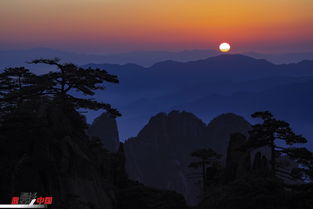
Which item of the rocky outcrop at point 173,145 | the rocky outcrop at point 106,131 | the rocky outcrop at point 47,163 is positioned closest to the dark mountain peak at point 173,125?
the rocky outcrop at point 173,145

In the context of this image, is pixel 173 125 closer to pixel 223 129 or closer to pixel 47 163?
pixel 223 129

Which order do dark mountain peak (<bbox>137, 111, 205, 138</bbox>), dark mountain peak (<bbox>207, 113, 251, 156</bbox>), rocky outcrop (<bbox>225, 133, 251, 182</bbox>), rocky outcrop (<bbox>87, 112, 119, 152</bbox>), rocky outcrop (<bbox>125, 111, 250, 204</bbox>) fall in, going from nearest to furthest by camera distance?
rocky outcrop (<bbox>225, 133, 251, 182</bbox>), rocky outcrop (<bbox>125, 111, 250, 204</bbox>), rocky outcrop (<bbox>87, 112, 119, 152</bbox>), dark mountain peak (<bbox>207, 113, 251, 156</bbox>), dark mountain peak (<bbox>137, 111, 205, 138</bbox>)

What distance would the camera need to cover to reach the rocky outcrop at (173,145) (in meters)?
144

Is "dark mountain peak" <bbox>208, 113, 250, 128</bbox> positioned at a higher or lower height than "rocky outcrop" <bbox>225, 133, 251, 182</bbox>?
higher

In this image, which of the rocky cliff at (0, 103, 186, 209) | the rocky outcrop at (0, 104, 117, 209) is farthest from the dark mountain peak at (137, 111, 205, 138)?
the rocky outcrop at (0, 104, 117, 209)

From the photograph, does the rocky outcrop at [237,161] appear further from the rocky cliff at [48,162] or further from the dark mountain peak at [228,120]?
the dark mountain peak at [228,120]

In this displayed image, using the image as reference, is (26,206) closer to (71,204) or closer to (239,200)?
(71,204)

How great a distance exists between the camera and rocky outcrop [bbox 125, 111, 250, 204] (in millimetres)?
144125

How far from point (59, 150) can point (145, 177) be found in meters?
126

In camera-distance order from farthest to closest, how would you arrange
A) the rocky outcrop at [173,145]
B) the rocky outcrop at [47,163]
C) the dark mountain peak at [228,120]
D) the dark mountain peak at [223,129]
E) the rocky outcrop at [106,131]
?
the dark mountain peak at [228,120] → the dark mountain peak at [223,129] → the rocky outcrop at [106,131] → the rocky outcrop at [173,145] → the rocky outcrop at [47,163]

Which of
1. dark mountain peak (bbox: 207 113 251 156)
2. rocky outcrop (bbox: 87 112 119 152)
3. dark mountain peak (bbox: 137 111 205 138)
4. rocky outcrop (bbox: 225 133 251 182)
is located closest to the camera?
rocky outcrop (bbox: 225 133 251 182)

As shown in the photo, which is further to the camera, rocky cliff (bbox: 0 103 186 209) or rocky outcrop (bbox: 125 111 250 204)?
rocky outcrop (bbox: 125 111 250 204)

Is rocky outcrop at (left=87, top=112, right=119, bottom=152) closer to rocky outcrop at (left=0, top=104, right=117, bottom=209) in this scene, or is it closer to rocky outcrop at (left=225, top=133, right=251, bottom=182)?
rocky outcrop at (left=225, top=133, right=251, bottom=182)

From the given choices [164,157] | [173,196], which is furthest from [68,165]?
[164,157]
